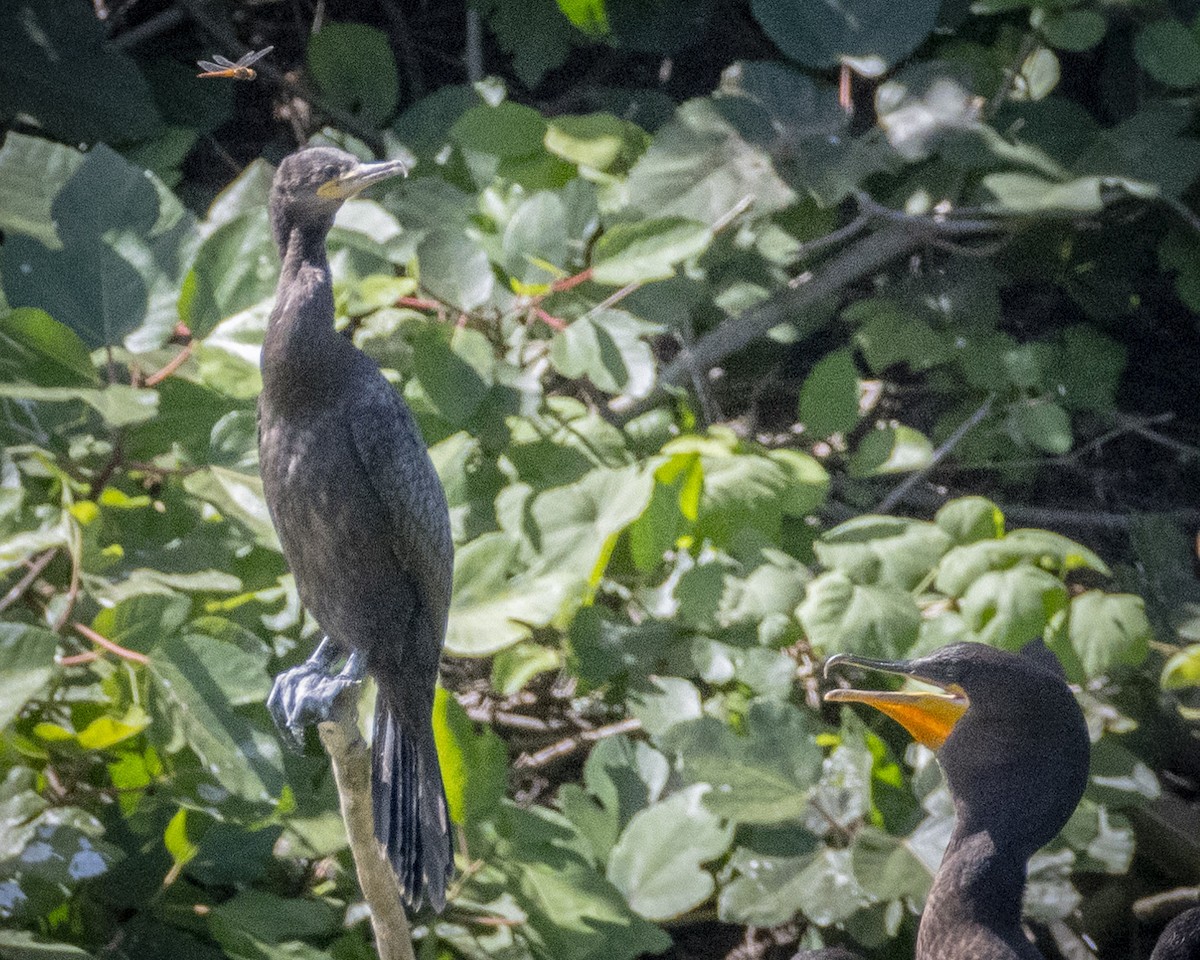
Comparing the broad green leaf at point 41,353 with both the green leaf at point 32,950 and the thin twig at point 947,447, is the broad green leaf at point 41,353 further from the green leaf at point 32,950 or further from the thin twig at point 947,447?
the thin twig at point 947,447

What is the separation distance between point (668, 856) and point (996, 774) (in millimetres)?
725

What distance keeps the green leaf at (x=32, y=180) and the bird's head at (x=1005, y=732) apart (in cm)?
132

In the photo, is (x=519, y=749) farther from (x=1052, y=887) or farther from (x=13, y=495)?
(x=13, y=495)

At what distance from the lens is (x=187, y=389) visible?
1.80m

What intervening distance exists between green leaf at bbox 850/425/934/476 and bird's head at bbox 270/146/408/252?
1.37 meters

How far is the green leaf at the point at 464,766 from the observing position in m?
1.69

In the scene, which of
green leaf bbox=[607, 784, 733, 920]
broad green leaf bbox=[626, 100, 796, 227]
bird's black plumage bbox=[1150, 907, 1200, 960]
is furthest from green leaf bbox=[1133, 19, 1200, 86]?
bird's black plumage bbox=[1150, 907, 1200, 960]

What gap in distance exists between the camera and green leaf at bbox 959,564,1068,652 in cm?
180

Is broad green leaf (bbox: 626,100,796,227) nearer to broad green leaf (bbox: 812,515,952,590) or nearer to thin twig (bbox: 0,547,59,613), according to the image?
broad green leaf (bbox: 812,515,952,590)

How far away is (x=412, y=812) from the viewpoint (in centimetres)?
121

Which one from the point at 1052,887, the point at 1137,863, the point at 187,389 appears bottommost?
the point at 1137,863

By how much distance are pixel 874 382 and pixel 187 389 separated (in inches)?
63.9

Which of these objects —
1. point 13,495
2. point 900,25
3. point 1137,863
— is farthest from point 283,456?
point 1137,863

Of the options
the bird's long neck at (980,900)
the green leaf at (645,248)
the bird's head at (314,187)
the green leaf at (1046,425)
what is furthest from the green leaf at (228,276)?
the green leaf at (1046,425)
